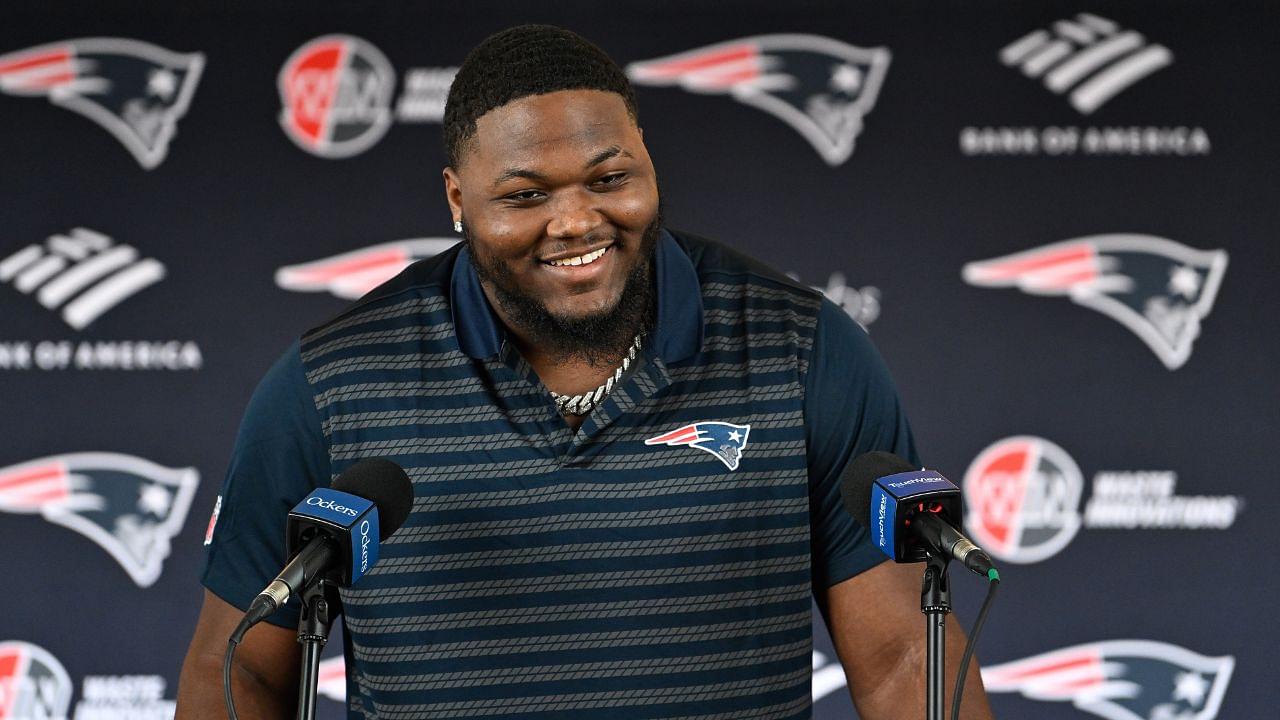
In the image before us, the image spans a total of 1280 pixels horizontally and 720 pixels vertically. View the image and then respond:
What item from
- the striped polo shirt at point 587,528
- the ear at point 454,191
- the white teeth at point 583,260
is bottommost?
the striped polo shirt at point 587,528

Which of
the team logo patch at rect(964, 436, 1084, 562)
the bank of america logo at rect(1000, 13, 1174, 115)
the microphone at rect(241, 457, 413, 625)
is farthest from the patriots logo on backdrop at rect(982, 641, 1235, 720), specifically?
the microphone at rect(241, 457, 413, 625)

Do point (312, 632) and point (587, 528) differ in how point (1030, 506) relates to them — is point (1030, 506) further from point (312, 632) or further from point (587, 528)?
point (312, 632)

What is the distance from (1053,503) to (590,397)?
1.79 meters

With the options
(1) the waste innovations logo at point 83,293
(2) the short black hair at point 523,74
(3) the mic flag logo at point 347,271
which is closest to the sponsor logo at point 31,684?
(1) the waste innovations logo at point 83,293

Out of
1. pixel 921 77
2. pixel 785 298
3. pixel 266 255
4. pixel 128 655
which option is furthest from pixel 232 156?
pixel 785 298

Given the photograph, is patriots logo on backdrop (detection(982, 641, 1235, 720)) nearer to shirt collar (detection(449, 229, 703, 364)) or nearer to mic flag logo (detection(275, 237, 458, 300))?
mic flag logo (detection(275, 237, 458, 300))

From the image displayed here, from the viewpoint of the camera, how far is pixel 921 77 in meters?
2.89

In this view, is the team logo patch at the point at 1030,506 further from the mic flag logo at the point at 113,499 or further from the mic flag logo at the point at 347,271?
the mic flag logo at the point at 113,499

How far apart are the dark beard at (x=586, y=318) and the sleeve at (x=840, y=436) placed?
0.19m

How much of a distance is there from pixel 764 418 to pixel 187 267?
1.98 m

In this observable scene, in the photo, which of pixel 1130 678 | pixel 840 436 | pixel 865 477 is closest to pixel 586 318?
pixel 840 436

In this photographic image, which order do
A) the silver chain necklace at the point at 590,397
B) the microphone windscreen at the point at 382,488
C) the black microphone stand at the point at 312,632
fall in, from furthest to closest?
the silver chain necklace at the point at 590,397 → the microphone windscreen at the point at 382,488 → the black microphone stand at the point at 312,632

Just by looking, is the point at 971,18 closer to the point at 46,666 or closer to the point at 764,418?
the point at 764,418

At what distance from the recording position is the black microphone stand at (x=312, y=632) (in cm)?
87
